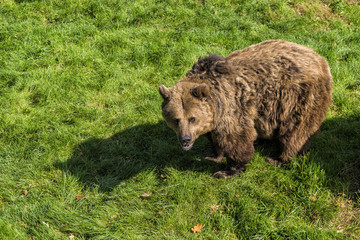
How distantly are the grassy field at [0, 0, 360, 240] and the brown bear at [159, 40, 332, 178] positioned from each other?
54 cm

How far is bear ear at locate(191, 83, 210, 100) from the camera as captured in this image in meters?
4.20

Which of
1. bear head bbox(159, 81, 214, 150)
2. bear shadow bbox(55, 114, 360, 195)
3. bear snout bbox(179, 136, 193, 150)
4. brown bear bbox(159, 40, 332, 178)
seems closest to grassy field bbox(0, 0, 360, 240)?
bear shadow bbox(55, 114, 360, 195)

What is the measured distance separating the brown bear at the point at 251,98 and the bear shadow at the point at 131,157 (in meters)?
0.73

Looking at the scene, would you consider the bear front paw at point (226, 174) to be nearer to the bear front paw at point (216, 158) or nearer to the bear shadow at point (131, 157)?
the bear shadow at point (131, 157)

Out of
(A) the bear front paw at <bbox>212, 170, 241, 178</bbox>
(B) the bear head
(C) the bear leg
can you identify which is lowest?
(A) the bear front paw at <bbox>212, 170, 241, 178</bbox>

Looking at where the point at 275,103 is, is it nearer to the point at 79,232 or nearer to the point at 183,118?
the point at 183,118

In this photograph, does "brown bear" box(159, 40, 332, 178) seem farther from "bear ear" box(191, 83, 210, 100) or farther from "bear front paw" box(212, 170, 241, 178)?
"bear front paw" box(212, 170, 241, 178)

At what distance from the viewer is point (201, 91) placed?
4.23 meters

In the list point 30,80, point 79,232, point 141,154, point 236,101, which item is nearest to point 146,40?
point 30,80

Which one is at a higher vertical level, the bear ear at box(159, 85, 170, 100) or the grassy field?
the bear ear at box(159, 85, 170, 100)

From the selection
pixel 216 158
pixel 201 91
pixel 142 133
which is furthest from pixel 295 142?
pixel 142 133

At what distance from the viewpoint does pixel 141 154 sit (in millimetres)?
5410

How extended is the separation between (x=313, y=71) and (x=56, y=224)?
3863 millimetres

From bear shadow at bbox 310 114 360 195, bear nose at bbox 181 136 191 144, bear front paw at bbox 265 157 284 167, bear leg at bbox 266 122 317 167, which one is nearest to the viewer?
bear nose at bbox 181 136 191 144
